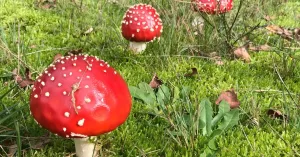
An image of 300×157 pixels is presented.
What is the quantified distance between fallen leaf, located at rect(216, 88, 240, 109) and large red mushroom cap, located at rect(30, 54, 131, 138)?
107 centimetres

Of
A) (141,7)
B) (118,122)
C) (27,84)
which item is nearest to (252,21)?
(141,7)

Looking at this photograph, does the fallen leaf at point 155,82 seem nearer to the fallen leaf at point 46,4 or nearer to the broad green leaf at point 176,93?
the broad green leaf at point 176,93

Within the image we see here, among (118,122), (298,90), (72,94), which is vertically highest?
(72,94)

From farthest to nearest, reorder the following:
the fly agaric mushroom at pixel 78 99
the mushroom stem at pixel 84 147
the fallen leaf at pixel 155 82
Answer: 1. the fallen leaf at pixel 155 82
2. the mushroom stem at pixel 84 147
3. the fly agaric mushroom at pixel 78 99

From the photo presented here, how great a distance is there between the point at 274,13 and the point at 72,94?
4.43m

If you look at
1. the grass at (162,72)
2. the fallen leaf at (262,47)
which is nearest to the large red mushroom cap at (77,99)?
the grass at (162,72)

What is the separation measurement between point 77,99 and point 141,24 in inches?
78.7

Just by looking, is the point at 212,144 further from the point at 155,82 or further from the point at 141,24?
the point at 141,24

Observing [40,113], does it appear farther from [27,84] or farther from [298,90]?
[298,90]

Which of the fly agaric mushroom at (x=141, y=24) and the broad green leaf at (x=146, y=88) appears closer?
the broad green leaf at (x=146, y=88)

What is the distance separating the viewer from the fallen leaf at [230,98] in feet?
9.62

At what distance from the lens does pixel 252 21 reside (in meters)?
5.18

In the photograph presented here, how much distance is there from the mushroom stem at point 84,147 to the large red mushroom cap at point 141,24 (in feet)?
5.61

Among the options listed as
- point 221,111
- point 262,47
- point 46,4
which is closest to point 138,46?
point 262,47
